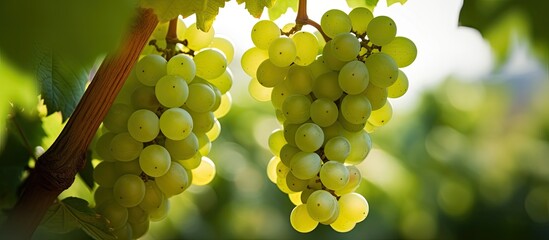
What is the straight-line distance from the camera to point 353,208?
475mm

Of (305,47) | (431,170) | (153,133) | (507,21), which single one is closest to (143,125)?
(153,133)

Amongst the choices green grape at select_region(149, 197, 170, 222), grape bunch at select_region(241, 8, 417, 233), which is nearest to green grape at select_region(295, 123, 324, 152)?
grape bunch at select_region(241, 8, 417, 233)

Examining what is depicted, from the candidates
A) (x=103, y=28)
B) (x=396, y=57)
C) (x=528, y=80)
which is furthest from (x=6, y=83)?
(x=528, y=80)

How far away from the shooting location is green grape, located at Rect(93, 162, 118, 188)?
482 millimetres

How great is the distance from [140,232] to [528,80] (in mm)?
2885

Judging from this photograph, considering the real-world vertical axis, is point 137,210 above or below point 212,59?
below

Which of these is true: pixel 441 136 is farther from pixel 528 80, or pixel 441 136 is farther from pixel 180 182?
pixel 180 182

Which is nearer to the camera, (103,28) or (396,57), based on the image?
(103,28)

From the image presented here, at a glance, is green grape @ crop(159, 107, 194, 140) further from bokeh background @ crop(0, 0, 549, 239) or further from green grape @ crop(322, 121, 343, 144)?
bokeh background @ crop(0, 0, 549, 239)

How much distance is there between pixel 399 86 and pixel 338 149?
6 cm

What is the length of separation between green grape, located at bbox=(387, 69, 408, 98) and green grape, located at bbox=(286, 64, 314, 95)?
0.19 feet

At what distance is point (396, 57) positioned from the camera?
487mm

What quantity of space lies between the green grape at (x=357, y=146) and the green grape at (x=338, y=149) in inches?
0.4

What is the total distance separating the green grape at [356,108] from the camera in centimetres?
46
